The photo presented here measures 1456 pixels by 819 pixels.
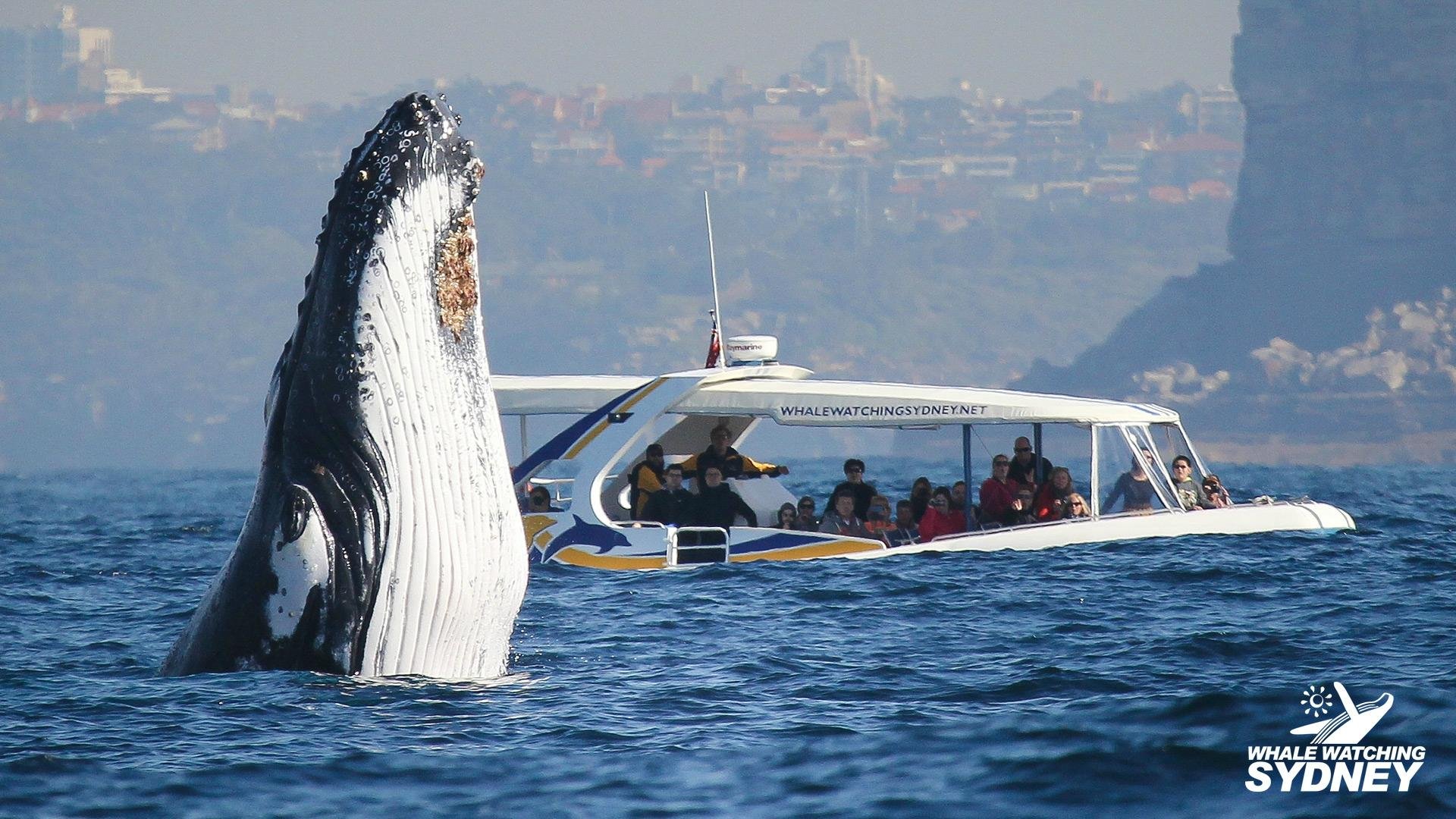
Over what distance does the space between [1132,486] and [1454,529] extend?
7.30m

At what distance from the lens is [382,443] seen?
259 inches

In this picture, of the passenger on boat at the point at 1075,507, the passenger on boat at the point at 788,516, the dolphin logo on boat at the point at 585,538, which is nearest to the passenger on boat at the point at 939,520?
the passenger on boat at the point at 1075,507

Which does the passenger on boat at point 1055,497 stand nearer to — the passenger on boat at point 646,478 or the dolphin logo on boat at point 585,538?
the passenger on boat at point 646,478

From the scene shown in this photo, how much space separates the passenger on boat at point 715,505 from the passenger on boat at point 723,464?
1.35ft

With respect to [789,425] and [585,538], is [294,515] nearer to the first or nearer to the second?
[789,425]

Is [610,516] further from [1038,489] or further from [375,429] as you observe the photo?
[375,429]

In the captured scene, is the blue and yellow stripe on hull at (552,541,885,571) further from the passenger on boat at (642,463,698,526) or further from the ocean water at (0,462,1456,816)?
the ocean water at (0,462,1456,816)

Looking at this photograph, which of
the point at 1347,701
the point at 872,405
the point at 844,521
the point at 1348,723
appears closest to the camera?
the point at 1348,723

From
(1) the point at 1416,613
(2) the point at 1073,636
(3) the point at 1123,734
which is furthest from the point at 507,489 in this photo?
(1) the point at 1416,613

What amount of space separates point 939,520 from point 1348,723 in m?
11.0

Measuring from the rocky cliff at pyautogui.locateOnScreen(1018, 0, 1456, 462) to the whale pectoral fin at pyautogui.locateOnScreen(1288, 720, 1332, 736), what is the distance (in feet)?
A: 502

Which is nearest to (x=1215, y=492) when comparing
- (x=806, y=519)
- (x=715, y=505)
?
(x=806, y=519)

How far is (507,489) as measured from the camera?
6.93 metres

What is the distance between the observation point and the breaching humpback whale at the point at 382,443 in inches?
257
